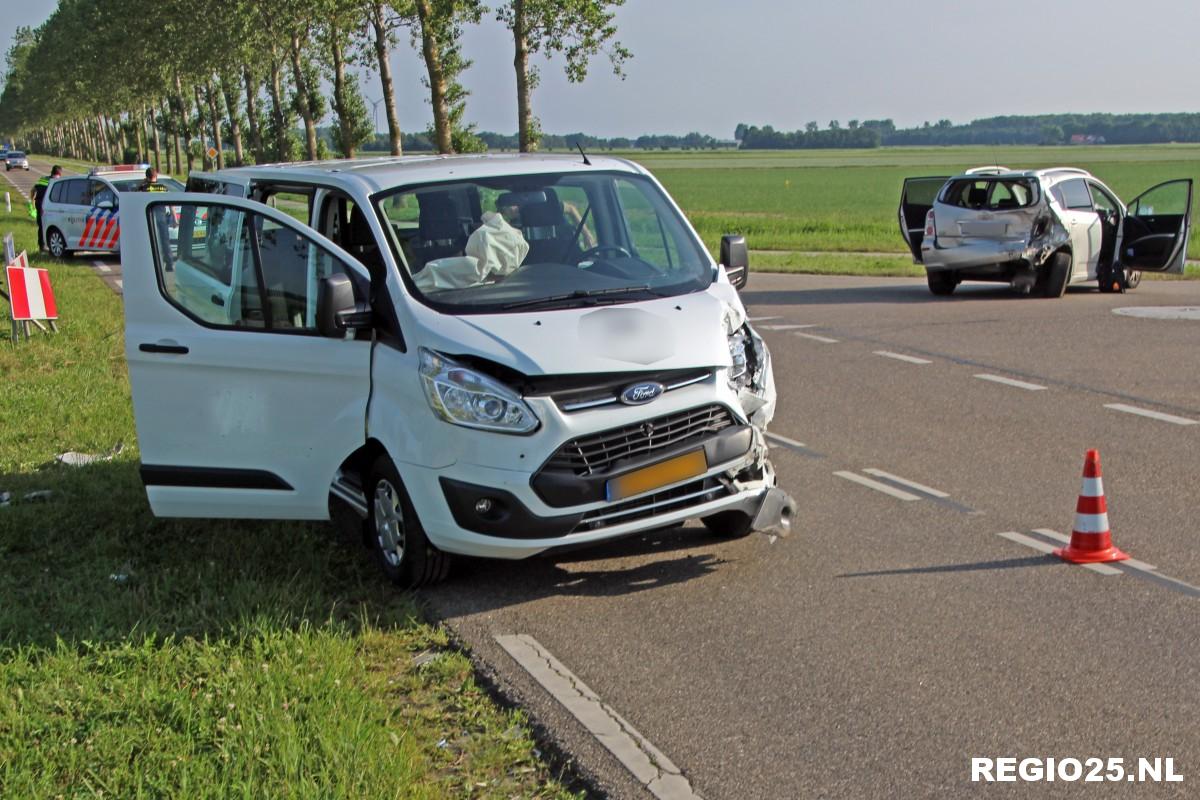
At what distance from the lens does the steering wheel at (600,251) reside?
700cm

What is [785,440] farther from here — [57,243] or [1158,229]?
[57,243]

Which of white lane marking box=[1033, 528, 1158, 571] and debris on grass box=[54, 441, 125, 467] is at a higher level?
debris on grass box=[54, 441, 125, 467]

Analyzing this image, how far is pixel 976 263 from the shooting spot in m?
19.0

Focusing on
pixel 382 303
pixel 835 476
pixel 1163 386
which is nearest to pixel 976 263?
pixel 1163 386

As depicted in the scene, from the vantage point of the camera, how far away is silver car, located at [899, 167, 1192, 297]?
61.4 feet

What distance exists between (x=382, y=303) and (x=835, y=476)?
344 cm

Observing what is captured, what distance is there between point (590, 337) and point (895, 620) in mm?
1794

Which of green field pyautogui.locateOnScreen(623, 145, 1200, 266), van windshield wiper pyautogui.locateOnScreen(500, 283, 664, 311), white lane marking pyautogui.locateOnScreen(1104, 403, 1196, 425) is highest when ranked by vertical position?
van windshield wiper pyautogui.locateOnScreen(500, 283, 664, 311)

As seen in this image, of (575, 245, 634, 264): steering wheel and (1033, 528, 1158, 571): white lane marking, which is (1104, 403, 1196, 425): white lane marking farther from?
(575, 245, 634, 264): steering wheel

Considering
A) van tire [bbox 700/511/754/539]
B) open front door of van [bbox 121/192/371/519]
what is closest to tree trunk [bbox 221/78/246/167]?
open front door of van [bbox 121/192/371/519]

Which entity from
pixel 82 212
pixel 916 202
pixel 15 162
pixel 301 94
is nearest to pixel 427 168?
pixel 916 202

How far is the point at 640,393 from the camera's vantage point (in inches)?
237

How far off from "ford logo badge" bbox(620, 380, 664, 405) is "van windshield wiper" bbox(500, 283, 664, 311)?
26.3 inches

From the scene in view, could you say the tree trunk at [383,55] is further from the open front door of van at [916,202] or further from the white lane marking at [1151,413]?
the white lane marking at [1151,413]
